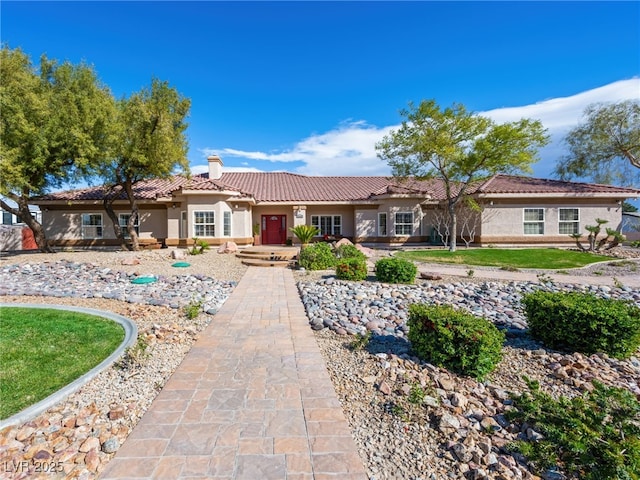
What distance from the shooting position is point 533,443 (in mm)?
2594

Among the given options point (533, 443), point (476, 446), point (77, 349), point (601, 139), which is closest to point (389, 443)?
point (476, 446)

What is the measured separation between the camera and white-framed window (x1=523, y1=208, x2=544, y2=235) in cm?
1908

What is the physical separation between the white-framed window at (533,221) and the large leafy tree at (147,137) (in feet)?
67.6

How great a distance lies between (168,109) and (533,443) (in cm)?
1830

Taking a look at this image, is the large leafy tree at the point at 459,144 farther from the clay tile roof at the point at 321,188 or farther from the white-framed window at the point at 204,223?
the white-framed window at the point at 204,223

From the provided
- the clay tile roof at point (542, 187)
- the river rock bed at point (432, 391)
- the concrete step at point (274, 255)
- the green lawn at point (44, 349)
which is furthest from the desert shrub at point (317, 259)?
the clay tile roof at point (542, 187)

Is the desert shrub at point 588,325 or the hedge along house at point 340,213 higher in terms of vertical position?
the hedge along house at point 340,213

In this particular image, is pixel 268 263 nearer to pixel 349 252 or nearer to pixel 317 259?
pixel 317 259

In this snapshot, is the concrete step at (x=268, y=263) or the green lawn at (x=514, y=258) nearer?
the green lawn at (x=514, y=258)

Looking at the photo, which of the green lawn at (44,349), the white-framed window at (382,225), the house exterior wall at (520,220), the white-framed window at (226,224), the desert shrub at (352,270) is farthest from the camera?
the white-framed window at (382,225)

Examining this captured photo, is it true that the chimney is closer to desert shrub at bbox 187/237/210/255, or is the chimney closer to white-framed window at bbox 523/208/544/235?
desert shrub at bbox 187/237/210/255

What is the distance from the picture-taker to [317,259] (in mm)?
11703

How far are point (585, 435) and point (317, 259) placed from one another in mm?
9520

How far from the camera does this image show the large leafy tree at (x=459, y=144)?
16.0 m
